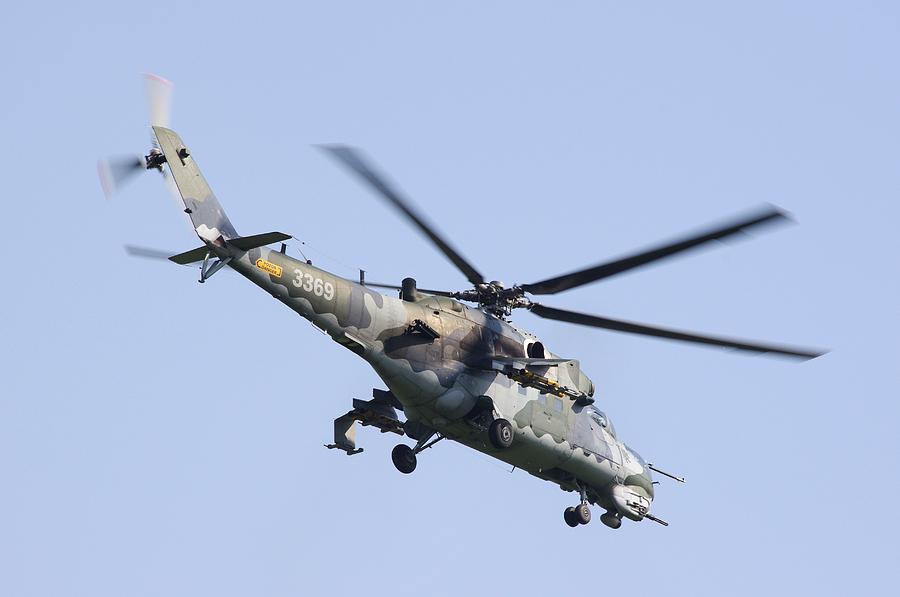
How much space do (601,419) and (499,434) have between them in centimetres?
577

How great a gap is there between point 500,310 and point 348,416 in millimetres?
4796

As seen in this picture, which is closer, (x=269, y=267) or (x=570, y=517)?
(x=269, y=267)

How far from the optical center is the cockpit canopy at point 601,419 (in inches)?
1625

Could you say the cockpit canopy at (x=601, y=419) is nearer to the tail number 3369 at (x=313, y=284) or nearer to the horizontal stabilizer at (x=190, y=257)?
the tail number 3369 at (x=313, y=284)

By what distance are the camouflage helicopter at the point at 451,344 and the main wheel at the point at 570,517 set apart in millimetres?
40

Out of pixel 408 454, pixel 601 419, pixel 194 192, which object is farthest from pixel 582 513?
pixel 194 192

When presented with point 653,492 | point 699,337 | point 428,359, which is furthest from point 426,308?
→ point 653,492

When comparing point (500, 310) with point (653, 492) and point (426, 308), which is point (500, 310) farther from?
point (653, 492)

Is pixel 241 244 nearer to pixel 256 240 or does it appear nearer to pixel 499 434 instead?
pixel 256 240

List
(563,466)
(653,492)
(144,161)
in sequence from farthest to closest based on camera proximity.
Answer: (653,492)
(563,466)
(144,161)

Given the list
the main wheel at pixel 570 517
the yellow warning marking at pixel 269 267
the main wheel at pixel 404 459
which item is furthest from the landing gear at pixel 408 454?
the yellow warning marking at pixel 269 267

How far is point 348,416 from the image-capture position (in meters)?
38.2

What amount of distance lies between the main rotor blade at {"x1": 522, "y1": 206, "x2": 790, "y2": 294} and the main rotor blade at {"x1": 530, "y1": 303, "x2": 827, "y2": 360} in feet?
2.21

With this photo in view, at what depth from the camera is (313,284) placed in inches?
1321
